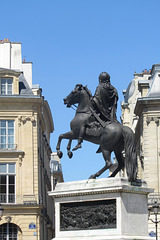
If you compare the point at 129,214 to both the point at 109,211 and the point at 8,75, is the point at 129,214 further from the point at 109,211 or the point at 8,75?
the point at 8,75

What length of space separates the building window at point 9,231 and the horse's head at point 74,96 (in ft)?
99.5

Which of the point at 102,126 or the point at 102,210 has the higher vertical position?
the point at 102,126

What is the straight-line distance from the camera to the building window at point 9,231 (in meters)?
49.2

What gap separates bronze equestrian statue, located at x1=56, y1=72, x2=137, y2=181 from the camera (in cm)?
1931

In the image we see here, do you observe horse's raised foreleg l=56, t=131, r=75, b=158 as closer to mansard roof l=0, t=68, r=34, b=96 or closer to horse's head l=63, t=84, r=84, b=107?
horse's head l=63, t=84, r=84, b=107

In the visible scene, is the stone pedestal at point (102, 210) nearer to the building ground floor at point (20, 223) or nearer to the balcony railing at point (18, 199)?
the building ground floor at point (20, 223)

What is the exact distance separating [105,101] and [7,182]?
101ft

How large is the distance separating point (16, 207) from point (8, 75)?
31.7 ft

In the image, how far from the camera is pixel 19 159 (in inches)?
1998

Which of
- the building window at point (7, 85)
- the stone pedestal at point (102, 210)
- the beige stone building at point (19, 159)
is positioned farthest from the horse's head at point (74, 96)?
the building window at point (7, 85)

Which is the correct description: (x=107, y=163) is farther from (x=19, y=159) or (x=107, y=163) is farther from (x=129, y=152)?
(x=19, y=159)

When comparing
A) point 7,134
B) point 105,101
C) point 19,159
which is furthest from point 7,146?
point 105,101

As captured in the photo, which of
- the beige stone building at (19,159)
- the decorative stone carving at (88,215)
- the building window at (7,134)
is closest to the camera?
the decorative stone carving at (88,215)

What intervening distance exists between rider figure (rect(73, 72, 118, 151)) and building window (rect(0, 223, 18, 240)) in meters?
30.6
